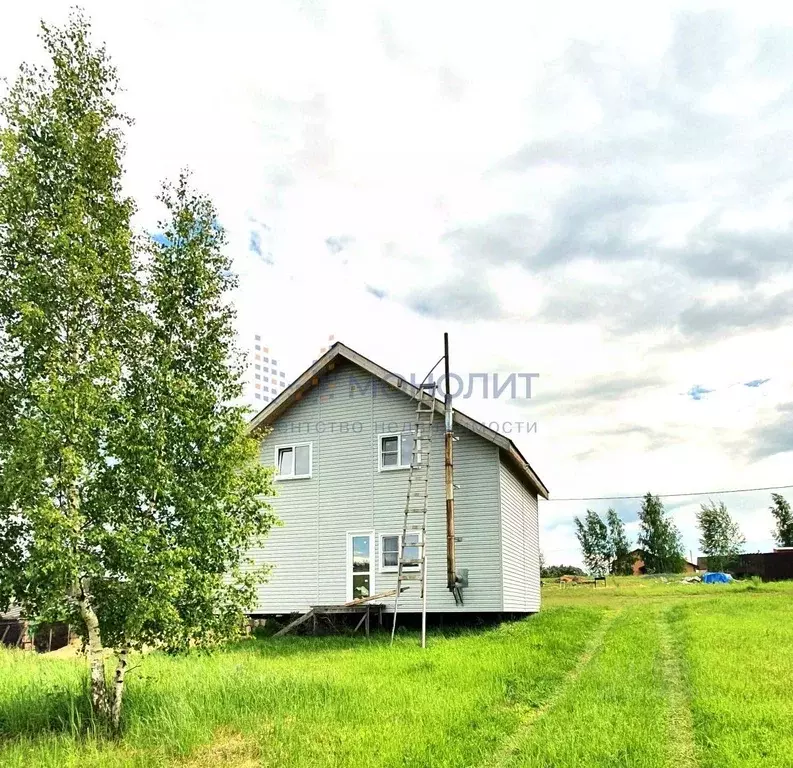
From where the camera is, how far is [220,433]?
1070 centimetres

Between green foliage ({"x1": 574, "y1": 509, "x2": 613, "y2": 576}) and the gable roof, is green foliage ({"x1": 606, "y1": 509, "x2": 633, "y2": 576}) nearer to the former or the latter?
green foliage ({"x1": 574, "y1": 509, "x2": 613, "y2": 576})

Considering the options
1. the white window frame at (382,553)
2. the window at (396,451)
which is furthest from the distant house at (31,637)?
the window at (396,451)

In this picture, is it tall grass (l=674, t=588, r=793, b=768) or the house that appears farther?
the house

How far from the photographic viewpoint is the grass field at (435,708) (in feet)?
26.3

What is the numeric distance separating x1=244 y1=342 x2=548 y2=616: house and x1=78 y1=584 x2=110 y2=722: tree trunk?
1096 cm

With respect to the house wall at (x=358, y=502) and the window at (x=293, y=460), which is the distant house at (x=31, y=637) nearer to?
the house wall at (x=358, y=502)

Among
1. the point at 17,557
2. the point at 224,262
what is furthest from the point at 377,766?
the point at 224,262

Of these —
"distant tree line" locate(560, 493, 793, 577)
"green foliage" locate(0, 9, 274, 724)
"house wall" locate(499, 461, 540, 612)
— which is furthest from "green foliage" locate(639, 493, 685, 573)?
"green foliage" locate(0, 9, 274, 724)

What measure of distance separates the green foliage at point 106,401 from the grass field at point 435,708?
3.72 ft

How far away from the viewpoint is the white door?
70.6 feet

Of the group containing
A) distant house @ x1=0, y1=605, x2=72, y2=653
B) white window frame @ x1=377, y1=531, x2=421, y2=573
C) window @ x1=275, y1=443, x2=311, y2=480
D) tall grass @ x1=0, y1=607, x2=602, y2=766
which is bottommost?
distant house @ x1=0, y1=605, x2=72, y2=653

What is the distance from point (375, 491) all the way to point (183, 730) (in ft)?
42.6

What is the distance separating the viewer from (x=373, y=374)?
22094 millimetres

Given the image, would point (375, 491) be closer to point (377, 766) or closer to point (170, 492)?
point (170, 492)
